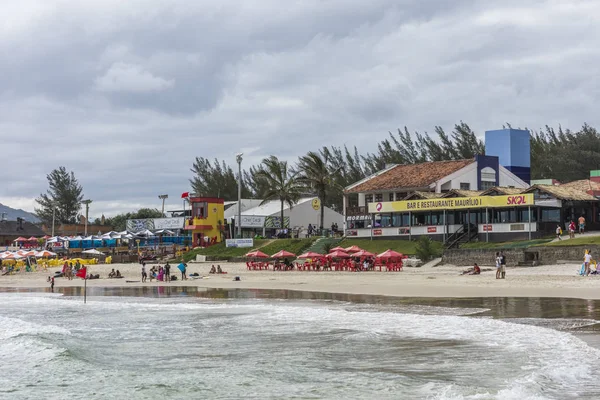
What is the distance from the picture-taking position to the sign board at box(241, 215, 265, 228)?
68625mm

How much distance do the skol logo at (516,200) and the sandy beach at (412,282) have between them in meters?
7.12

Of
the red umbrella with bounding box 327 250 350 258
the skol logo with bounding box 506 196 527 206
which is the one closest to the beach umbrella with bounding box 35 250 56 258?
the red umbrella with bounding box 327 250 350 258

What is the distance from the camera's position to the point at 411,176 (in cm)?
5750

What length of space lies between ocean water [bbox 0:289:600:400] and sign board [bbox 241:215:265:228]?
43.8m

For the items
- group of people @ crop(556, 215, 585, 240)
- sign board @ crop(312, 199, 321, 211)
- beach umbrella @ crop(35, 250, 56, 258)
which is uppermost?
sign board @ crop(312, 199, 321, 211)

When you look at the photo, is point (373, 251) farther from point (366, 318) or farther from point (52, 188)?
point (52, 188)

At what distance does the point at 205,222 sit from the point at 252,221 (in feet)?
14.3

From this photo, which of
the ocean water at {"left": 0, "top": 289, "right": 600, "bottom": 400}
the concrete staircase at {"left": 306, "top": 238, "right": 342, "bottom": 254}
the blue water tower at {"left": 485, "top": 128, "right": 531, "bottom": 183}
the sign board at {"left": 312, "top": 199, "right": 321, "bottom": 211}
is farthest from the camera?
the sign board at {"left": 312, "top": 199, "right": 321, "bottom": 211}

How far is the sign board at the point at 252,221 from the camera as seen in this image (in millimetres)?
68625

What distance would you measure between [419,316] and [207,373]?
30.4ft

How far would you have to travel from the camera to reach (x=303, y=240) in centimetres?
5625

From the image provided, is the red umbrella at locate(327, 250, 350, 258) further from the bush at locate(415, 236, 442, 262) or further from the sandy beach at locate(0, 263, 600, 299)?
the bush at locate(415, 236, 442, 262)

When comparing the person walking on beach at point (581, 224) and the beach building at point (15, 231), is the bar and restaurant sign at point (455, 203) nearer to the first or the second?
the person walking on beach at point (581, 224)

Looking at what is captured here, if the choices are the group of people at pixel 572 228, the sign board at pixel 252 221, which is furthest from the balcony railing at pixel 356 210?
the group of people at pixel 572 228
